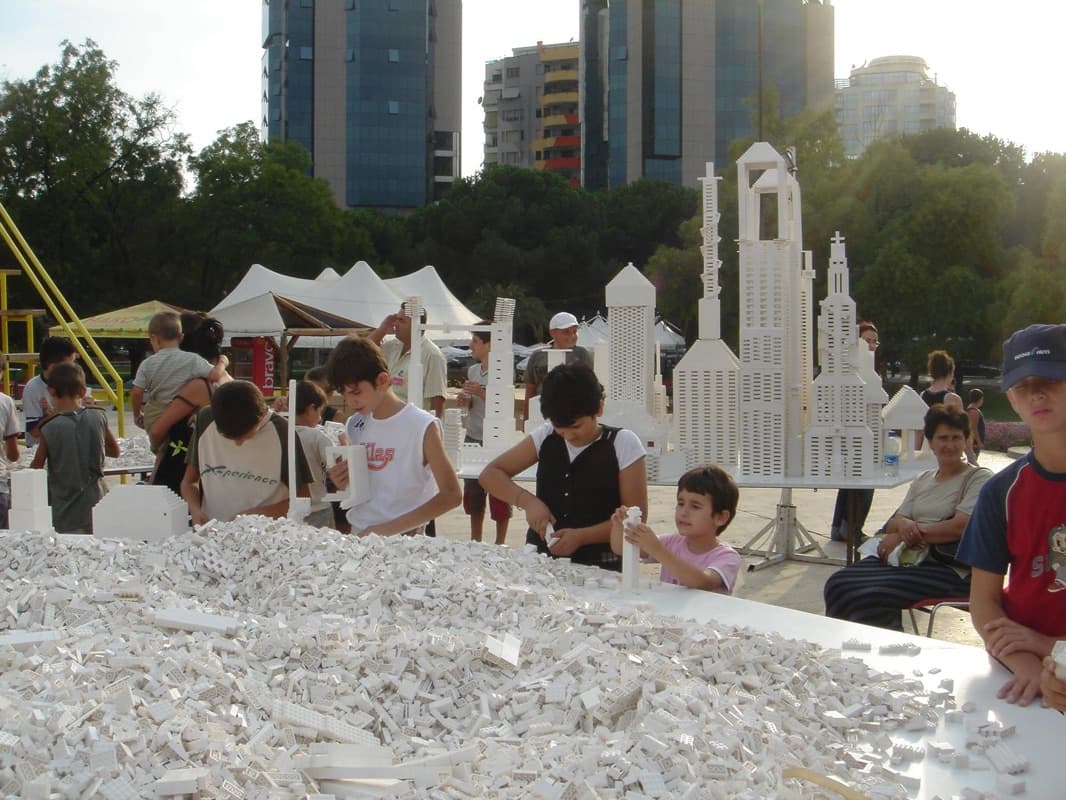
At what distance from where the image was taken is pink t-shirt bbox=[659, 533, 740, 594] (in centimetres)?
306

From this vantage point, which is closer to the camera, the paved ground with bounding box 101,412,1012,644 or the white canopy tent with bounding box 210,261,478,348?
the paved ground with bounding box 101,412,1012,644

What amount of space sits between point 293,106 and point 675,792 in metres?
69.3

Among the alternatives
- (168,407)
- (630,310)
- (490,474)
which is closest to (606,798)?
(490,474)

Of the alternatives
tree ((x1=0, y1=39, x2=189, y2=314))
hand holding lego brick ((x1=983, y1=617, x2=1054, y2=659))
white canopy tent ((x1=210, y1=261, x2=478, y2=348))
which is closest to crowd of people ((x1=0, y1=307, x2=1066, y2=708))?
hand holding lego brick ((x1=983, y1=617, x2=1054, y2=659))

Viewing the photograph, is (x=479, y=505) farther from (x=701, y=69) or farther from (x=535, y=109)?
(x=535, y=109)

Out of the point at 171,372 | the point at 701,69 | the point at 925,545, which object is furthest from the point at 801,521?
the point at 701,69

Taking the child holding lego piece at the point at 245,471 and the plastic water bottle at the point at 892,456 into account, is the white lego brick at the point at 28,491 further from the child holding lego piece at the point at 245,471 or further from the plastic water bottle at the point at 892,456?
the plastic water bottle at the point at 892,456

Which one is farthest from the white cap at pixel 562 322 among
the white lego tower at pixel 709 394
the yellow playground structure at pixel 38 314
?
the yellow playground structure at pixel 38 314

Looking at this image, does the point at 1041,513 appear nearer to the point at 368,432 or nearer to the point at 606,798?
the point at 606,798

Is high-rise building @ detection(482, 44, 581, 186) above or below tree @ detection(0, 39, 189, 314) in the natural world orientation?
above

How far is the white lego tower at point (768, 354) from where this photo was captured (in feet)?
23.3

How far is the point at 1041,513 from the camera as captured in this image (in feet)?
7.43

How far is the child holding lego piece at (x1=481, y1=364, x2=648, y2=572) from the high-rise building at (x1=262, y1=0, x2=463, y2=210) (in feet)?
214

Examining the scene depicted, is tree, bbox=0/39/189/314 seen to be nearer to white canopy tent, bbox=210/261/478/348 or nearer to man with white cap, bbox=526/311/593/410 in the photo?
white canopy tent, bbox=210/261/478/348
